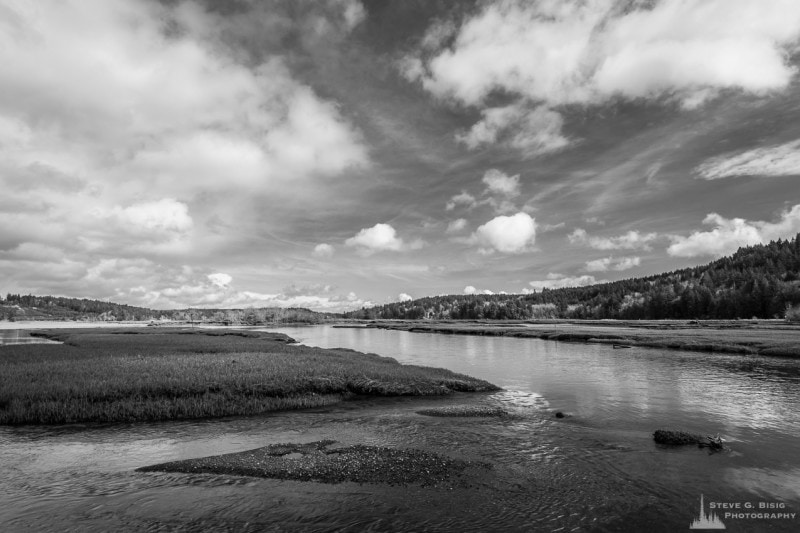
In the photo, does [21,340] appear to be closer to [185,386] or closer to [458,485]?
[185,386]

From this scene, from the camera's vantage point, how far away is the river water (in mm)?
14047

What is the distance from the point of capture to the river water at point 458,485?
14.0m

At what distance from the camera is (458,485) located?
1692 cm

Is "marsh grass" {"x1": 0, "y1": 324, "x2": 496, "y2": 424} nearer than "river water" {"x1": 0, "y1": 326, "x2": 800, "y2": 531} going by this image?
No

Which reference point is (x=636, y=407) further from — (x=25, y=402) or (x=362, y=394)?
(x=25, y=402)

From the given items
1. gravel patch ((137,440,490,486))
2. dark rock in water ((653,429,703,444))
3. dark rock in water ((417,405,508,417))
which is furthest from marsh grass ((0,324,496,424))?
dark rock in water ((653,429,703,444))

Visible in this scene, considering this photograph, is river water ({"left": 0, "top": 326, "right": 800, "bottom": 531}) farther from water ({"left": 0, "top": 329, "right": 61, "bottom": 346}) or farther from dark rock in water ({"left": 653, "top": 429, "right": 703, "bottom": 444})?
water ({"left": 0, "top": 329, "right": 61, "bottom": 346})

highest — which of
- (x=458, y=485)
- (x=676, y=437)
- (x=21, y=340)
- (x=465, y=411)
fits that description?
(x=676, y=437)

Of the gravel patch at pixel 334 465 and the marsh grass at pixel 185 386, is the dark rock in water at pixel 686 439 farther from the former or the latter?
the marsh grass at pixel 185 386

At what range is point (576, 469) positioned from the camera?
61.2ft

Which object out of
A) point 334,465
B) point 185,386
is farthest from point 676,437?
point 185,386

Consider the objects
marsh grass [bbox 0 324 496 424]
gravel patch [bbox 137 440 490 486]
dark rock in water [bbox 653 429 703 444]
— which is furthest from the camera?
marsh grass [bbox 0 324 496 424]

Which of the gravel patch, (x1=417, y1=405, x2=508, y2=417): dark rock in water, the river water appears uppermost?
the gravel patch

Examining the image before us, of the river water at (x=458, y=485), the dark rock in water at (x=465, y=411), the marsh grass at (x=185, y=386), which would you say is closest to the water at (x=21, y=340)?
the marsh grass at (x=185, y=386)
